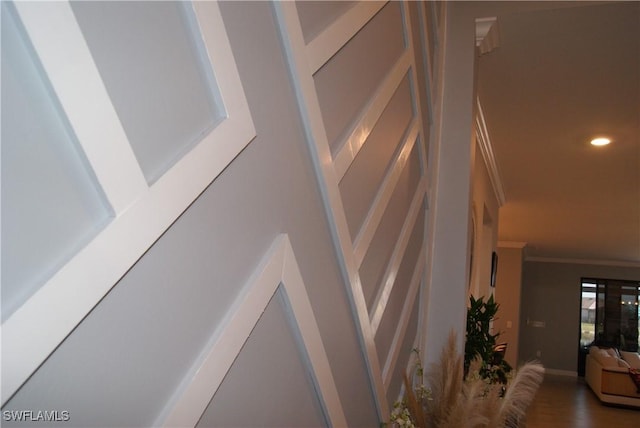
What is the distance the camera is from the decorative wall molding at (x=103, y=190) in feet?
1.76

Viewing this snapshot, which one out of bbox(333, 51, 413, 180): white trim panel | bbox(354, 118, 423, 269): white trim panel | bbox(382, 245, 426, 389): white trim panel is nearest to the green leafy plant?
bbox(382, 245, 426, 389): white trim panel

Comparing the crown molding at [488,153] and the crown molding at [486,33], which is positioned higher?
the crown molding at [488,153]

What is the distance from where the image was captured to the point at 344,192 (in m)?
1.40

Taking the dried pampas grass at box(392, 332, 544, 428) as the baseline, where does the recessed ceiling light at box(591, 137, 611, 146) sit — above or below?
above

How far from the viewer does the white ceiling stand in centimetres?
290

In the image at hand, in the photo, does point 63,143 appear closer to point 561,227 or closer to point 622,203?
point 622,203

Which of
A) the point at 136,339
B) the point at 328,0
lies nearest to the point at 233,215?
the point at 136,339

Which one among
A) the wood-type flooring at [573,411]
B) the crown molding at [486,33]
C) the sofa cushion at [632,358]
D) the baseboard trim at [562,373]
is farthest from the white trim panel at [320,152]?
the baseboard trim at [562,373]

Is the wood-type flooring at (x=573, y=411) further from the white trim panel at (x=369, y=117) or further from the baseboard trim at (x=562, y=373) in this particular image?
the white trim panel at (x=369, y=117)

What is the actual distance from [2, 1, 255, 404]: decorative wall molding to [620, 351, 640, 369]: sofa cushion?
1365 centimetres

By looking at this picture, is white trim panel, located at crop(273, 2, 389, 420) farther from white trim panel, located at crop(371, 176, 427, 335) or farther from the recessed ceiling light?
the recessed ceiling light

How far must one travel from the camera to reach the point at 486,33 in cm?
271

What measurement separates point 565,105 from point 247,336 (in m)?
3.67

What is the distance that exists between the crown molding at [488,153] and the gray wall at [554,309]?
781 cm
